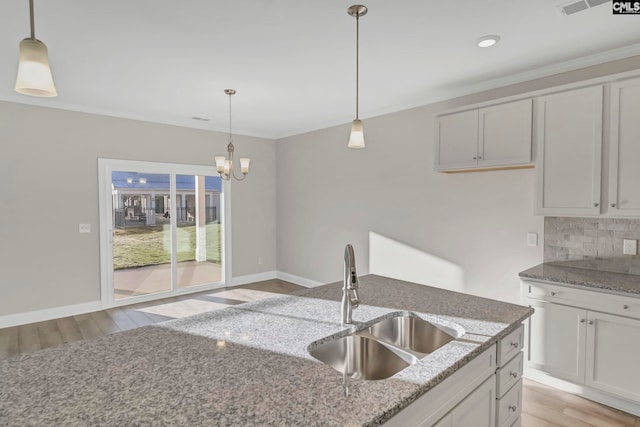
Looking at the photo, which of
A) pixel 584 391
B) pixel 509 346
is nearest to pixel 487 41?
pixel 509 346

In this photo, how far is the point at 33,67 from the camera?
1208mm

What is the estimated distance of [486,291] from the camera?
3482mm

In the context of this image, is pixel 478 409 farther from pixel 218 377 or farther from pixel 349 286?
pixel 218 377

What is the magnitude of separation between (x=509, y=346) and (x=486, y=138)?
2.02 m

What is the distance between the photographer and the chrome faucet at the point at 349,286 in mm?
1632

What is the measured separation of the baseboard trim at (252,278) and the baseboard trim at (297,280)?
118mm

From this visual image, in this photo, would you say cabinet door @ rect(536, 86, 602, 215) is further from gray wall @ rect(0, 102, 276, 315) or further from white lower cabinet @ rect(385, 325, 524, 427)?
gray wall @ rect(0, 102, 276, 315)

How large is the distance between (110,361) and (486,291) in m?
3.35

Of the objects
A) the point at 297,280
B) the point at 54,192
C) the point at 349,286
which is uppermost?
the point at 54,192

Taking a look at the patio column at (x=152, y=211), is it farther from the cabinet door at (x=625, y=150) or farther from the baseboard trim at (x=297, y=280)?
the cabinet door at (x=625, y=150)

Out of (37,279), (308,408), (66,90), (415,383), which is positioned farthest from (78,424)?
(37,279)

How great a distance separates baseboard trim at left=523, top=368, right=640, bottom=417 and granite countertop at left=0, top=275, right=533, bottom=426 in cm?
148

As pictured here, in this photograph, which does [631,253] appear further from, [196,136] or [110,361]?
[196,136]

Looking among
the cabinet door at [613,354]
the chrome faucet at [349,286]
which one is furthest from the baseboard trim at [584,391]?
the chrome faucet at [349,286]
